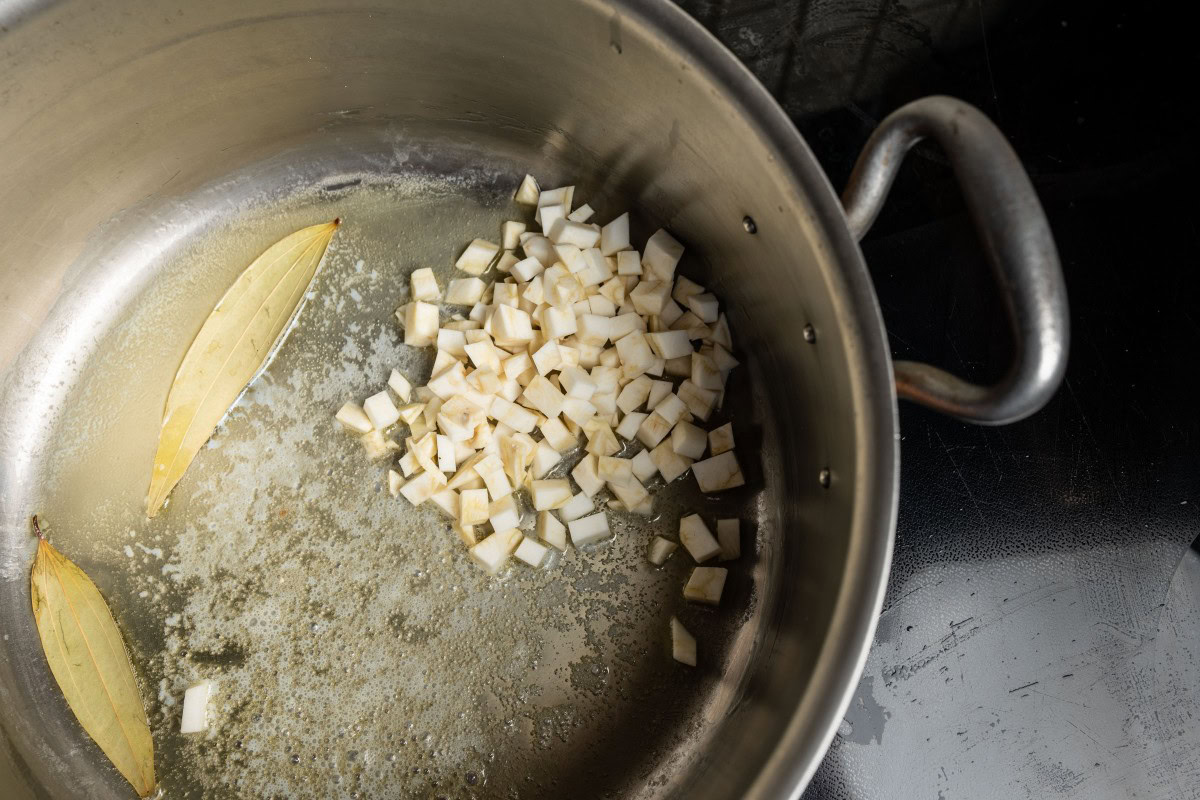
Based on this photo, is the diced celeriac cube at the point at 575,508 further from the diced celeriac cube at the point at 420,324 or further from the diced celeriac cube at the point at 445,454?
the diced celeriac cube at the point at 420,324

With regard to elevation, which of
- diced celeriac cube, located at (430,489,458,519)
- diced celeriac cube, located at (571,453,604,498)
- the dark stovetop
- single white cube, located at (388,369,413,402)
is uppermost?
single white cube, located at (388,369,413,402)

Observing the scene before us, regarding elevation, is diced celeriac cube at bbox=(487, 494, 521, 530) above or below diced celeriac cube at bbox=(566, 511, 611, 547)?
above

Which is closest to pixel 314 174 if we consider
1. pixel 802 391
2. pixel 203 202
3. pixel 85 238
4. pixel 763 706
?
pixel 203 202

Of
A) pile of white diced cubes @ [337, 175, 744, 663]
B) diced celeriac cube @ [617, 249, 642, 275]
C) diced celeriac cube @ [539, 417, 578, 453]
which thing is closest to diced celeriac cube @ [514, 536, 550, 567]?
pile of white diced cubes @ [337, 175, 744, 663]

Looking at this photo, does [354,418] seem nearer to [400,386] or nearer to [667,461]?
[400,386]

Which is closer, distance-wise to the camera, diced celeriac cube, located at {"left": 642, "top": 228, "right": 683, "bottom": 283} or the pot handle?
the pot handle

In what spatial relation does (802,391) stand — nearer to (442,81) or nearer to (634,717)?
(634,717)

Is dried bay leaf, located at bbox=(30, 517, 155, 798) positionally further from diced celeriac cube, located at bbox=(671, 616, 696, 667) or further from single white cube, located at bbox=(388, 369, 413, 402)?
diced celeriac cube, located at bbox=(671, 616, 696, 667)

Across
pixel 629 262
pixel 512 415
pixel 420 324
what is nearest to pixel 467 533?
pixel 512 415
